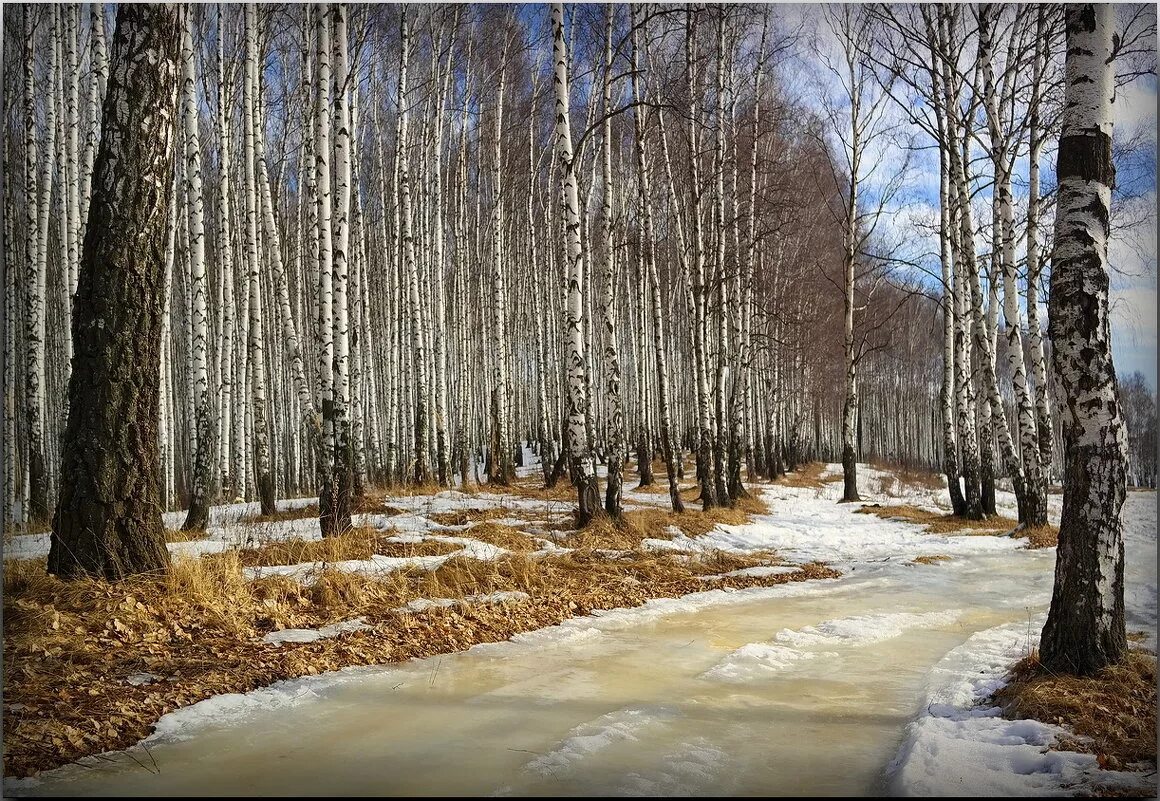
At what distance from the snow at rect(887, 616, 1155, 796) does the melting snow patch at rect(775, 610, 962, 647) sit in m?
1.18

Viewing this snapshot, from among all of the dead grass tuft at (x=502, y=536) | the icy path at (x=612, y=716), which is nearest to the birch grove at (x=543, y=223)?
the dead grass tuft at (x=502, y=536)

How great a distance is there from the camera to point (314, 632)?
4516 millimetres

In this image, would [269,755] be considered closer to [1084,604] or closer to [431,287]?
[1084,604]

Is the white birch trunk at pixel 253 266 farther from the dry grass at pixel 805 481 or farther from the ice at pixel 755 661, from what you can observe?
the dry grass at pixel 805 481

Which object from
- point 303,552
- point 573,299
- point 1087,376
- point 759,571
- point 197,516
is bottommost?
point 759,571

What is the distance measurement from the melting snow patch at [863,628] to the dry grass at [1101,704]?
4.52ft

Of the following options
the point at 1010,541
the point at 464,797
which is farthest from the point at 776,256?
the point at 464,797

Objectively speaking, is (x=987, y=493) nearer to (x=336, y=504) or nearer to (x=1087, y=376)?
(x=1087, y=376)

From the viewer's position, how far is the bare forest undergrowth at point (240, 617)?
3.11 metres

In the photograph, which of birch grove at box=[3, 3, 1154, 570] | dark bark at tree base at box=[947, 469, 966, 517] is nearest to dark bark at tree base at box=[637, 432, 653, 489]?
birch grove at box=[3, 3, 1154, 570]

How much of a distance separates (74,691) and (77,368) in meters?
2.12

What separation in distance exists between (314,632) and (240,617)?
1.61ft

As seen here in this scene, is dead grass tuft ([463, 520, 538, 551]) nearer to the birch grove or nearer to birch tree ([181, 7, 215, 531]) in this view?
the birch grove

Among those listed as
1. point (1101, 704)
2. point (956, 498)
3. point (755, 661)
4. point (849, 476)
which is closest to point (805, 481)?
point (849, 476)
